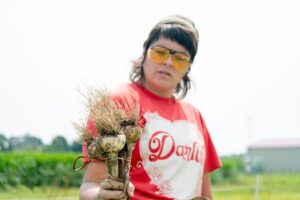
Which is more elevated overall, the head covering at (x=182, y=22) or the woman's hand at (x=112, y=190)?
the head covering at (x=182, y=22)

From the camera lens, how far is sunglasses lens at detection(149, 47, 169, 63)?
2.50 metres

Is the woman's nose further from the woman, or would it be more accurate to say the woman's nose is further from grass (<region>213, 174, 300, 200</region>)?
grass (<region>213, 174, 300, 200</region>)

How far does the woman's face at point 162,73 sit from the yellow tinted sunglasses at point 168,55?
0.01m

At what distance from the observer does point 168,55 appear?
98.7 inches

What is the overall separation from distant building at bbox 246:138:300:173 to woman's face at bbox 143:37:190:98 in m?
58.4

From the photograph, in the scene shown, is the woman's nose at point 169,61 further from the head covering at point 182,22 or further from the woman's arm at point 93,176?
the woman's arm at point 93,176

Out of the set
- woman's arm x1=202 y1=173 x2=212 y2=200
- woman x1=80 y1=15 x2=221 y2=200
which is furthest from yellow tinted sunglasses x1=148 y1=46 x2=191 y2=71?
woman's arm x1=202 y1=173 x2=212 y2=200

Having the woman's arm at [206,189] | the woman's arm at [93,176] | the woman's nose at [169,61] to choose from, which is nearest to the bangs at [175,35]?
the woman's nose at [169,61]

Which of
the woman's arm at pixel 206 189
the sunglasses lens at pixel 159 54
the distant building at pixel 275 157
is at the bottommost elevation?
the distant building at pixel 275 157

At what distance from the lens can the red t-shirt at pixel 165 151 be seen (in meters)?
2.29

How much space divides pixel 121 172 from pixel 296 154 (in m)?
65.9

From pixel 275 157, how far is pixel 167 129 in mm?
65447

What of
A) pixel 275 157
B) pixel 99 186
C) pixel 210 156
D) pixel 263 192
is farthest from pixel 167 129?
pixel 275 157

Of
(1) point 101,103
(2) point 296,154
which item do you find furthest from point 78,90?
(2) point 296,154
